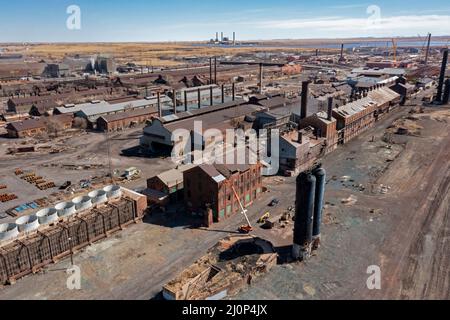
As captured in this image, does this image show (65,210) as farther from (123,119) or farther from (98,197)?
(123,119)

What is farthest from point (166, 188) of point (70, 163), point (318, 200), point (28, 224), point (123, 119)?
point (123, 119)

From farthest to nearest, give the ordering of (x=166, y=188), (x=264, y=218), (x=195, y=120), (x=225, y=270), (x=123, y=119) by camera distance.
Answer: (x=123, y=119) → (x=195, y=120) → (x=166, y=188) → (x=264, y=218) → (x=225, y=270)

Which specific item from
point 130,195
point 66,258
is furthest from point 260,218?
point 66,258

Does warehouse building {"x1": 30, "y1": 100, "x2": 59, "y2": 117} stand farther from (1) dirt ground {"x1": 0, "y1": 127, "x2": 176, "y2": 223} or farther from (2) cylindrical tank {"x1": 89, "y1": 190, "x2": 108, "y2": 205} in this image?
(2) cylindrical tank {"x1": 89, "y1": 190, "x2": 108, "y2": 205}

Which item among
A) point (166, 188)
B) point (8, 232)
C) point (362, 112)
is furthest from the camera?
point (362, 112)

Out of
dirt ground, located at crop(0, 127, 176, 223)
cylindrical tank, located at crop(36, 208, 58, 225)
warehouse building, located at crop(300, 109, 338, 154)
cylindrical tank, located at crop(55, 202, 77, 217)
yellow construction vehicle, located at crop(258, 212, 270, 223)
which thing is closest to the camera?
cylindrical tank, located at crop(36, 208, 58, 225)

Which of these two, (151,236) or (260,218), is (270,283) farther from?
(151,236)

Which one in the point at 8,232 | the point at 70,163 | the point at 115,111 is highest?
the point at 115,111

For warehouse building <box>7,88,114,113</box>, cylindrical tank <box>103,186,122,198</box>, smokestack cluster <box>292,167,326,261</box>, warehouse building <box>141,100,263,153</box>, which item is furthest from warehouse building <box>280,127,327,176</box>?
warehouse building <box>7,88,114,113</box>
